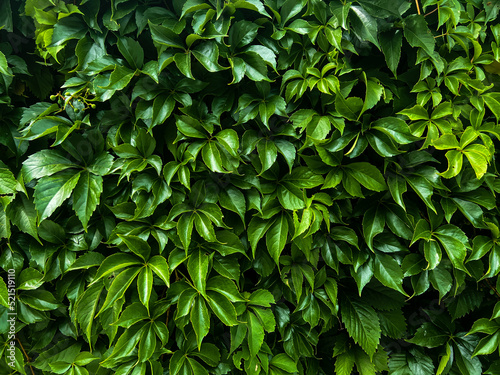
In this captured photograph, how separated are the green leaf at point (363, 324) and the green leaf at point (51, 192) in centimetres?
99

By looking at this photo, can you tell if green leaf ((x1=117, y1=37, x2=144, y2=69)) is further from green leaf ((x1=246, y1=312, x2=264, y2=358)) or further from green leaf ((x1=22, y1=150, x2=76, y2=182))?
green leaf ((x1=246, y1=312, x2=264, y2=358))

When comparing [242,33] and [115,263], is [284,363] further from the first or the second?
[242,33]

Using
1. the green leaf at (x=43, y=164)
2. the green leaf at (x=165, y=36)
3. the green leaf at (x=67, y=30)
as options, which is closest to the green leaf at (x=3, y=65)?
the green leaf at (x=67, y=30)

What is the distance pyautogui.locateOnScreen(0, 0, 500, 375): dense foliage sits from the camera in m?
1.18


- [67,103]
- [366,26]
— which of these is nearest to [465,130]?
[366,26]

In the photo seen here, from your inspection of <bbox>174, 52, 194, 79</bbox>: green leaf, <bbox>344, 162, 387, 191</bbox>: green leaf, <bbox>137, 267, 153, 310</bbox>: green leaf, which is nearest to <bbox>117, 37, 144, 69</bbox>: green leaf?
<bbox>174, 52, 194, 79</bbox>: green leaf

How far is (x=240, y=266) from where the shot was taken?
1316 mm

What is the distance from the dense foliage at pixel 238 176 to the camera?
118 cm

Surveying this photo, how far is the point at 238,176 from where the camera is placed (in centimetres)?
125

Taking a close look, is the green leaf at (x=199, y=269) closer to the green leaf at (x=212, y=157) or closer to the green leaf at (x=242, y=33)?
the green leaf at (x=212, y=157)

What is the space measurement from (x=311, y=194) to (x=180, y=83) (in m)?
0.56

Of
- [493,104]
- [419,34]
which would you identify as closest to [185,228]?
[419,34]

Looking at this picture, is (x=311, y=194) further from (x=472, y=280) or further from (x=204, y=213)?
(x=472, y=280)

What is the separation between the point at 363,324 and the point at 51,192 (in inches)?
43.3
